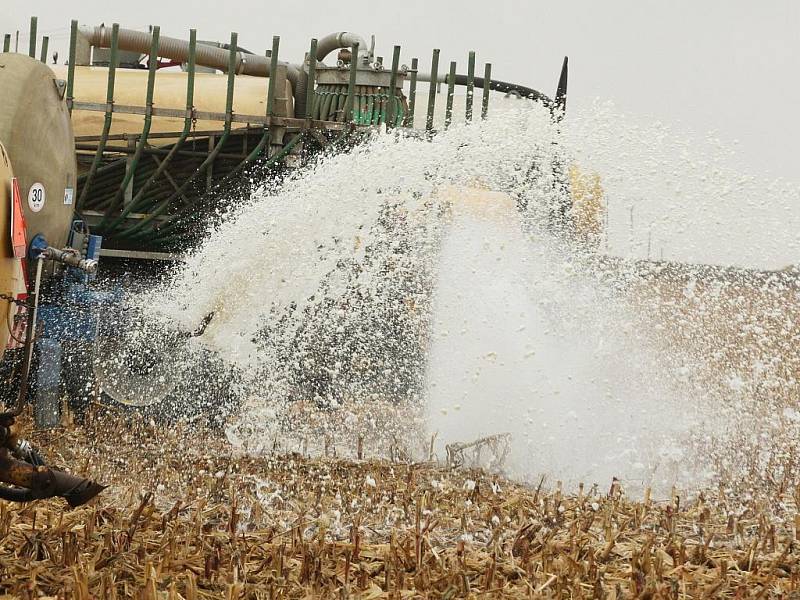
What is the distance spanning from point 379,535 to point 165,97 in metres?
5.37

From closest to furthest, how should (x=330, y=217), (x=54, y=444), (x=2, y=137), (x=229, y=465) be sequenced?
(x=2, y=137), (x=229, y=465), (x=54, y=444), (x=330, y=217)

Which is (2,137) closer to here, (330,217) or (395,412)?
(330,217)

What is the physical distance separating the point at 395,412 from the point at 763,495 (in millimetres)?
2339

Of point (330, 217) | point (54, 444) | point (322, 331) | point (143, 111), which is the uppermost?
point (143, 111)

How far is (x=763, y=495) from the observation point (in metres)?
4.52

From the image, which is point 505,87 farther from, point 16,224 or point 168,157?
point 16,224

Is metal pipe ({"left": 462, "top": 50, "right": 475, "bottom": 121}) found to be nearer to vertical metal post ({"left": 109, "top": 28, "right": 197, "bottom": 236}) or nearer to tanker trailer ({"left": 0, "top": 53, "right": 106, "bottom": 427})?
vertical metal post ({"left": 109, "top": 28, "right": 197, "bottom": 236})

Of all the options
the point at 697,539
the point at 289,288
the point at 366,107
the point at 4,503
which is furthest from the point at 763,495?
the point at 366,107

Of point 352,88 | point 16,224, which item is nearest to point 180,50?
point 352,88

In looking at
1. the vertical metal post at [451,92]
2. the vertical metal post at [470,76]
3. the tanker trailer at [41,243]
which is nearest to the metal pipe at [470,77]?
the vertical metal post at [470,76]

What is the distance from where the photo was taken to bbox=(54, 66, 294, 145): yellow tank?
7820 mm

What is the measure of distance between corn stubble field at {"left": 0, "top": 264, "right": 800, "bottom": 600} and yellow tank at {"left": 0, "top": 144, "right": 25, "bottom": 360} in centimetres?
70

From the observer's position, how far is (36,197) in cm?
456

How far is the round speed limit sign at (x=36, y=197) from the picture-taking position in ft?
14.7
